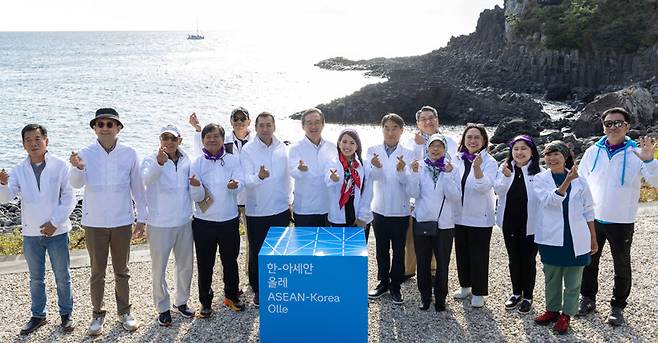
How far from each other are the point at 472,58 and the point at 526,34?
7689 mm

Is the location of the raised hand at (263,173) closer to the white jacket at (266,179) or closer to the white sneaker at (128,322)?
the white jacket at (266,179)

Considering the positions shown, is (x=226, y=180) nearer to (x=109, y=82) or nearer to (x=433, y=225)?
(x=433, y=225)

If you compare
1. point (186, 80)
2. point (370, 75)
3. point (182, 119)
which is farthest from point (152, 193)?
point (370, 75)

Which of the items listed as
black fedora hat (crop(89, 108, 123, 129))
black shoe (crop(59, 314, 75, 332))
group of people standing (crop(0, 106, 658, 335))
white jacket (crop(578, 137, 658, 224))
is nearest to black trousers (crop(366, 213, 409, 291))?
group of people standing (crop(0, 106, 658, 335))

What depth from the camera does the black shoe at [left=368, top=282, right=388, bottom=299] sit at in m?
6.85

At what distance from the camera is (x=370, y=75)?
9175 cm

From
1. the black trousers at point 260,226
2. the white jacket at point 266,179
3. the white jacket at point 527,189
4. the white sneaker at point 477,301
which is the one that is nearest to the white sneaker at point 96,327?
the black trousers at point 260,226

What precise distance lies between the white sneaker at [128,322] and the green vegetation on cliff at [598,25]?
52.6 meters

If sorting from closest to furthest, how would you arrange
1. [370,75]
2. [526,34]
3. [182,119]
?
1. [182,119]
2. [526,34]
3. [370,75]

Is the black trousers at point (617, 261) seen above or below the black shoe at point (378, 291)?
above

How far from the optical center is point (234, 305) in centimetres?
648

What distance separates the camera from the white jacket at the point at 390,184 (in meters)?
6.46

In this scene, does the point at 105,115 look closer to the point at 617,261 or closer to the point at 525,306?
the point at 525,306

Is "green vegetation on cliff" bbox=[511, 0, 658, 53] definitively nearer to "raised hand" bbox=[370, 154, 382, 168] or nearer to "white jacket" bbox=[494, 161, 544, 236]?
"white jacket" bbox=[494, 161, 544, 236]
